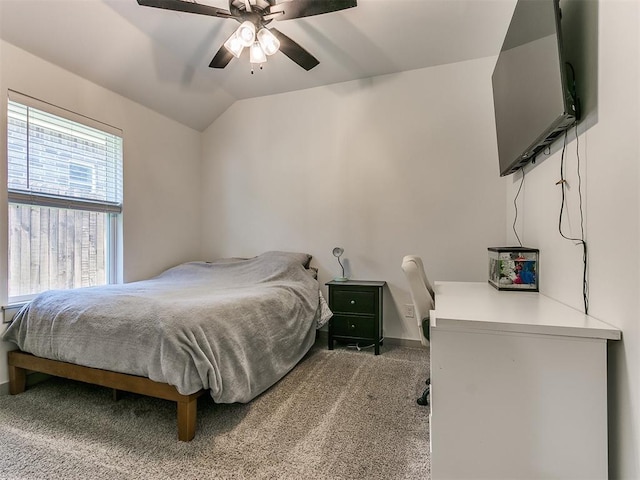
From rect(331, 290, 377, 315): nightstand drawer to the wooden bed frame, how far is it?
1581 millimetres

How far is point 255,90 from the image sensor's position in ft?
11.9

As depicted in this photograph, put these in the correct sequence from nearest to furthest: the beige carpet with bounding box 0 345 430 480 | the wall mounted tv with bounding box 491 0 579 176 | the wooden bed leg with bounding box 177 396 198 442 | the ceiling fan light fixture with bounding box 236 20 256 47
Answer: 1. the wall mounted tv with bounding box 491 0 579 176
2. the beige carpet with bounding box 0 345 430 480
3. the wooden bed leg with bounding box 177 396 198 442
4. the ceiling fan light fixture with bounding box 236 20 256 47

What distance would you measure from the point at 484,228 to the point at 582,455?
2188mm

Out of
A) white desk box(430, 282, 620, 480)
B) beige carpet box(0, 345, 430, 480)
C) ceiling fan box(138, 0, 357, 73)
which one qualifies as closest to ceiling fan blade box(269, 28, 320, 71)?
ceiling fan box(138, 0, 357, 73)

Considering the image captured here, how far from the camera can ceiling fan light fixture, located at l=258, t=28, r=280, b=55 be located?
207 centimetres

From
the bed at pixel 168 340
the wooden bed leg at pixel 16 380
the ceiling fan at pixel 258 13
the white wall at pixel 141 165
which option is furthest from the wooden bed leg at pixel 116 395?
the ceiling fan at pixel 258 13

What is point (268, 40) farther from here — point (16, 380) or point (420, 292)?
point (16, 380)

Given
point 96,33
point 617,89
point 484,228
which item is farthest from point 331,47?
point 617,89

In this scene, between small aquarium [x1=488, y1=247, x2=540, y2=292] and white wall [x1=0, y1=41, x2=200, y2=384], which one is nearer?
small aquarium [x1=488, y1=247, x2=540, y2=292]

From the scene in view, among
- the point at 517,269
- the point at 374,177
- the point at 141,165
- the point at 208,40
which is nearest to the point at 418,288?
the point at 517,269

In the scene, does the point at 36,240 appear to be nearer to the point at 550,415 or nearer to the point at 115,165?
the point at 115,165

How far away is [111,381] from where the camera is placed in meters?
1.79

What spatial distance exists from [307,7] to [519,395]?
221 centimetres

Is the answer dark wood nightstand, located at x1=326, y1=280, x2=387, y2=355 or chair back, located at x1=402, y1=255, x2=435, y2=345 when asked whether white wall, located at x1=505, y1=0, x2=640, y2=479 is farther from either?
dark wood nightstand, located at x1=326, y1=280, x2=387, y2=355
